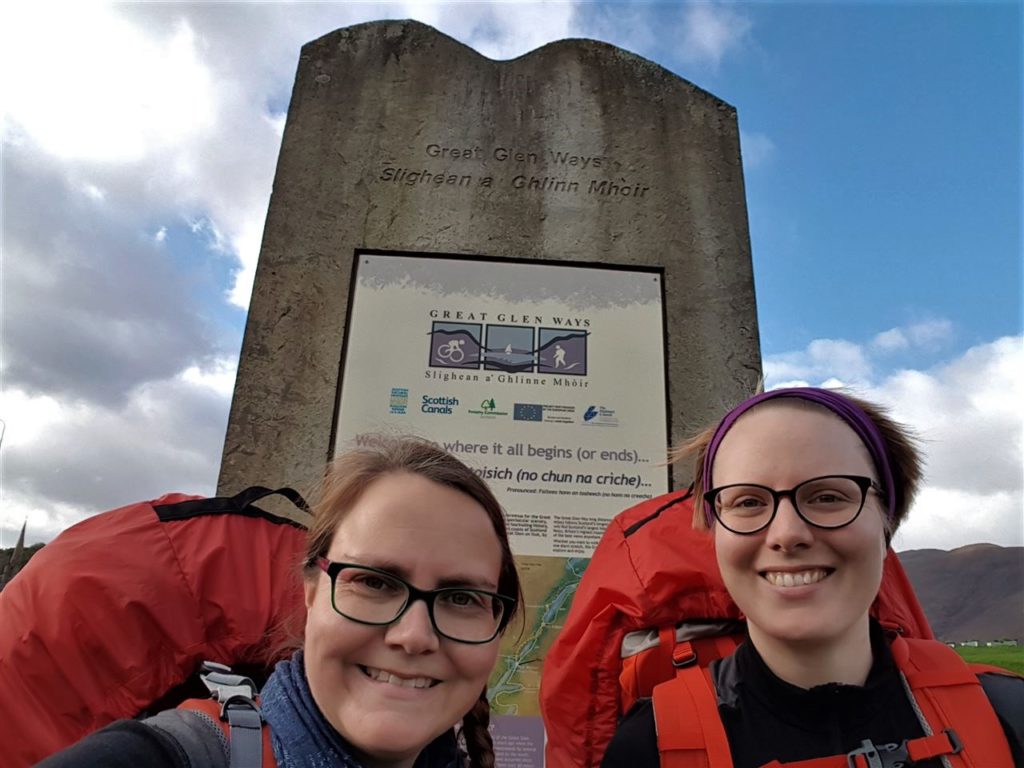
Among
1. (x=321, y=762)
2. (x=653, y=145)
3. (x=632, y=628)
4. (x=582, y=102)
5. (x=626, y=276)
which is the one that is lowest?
(x=321, y=762)

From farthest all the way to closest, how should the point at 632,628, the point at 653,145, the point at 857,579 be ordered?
the point at 653,145, the point at 632,628, the point at 857,579

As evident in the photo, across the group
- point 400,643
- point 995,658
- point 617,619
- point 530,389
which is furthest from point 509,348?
point 995,658

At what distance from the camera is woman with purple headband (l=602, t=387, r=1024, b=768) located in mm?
1189

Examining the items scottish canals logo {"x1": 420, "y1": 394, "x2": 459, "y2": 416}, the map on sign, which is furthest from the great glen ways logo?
the map on sign

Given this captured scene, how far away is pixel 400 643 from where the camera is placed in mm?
1055

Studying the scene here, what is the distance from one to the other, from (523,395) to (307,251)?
4.22 ft

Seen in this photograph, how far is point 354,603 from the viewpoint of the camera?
1086 mm

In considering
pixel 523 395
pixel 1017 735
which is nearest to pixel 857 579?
pixel 1017 735

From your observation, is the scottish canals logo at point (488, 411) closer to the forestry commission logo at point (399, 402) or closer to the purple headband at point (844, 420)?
the forestry commission logo at point (399, 402)

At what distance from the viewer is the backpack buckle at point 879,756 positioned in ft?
3.62

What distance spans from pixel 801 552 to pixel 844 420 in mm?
314

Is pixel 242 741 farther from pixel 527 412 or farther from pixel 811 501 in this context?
pixel 527 412

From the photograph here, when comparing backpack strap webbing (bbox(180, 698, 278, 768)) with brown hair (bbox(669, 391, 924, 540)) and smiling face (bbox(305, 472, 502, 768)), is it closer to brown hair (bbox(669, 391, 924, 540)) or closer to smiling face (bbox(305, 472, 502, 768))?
smiling face (bbox(305, 472, 502, 768))

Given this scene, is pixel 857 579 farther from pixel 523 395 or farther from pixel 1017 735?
pixel 523 395
